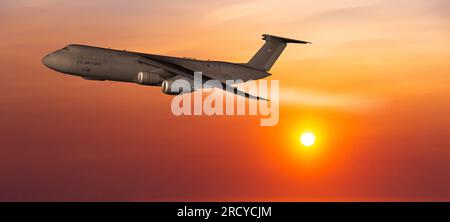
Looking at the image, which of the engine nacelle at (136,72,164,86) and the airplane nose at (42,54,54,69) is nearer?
the engine nacelle at (136,72,164,86)

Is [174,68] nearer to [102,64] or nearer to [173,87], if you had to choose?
[173,87]

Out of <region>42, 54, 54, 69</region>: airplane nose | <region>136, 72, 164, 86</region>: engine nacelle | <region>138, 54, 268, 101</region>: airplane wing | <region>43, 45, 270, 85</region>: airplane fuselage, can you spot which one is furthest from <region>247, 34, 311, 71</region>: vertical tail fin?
<region>42, 54, 54, 69</region>: airplane nose

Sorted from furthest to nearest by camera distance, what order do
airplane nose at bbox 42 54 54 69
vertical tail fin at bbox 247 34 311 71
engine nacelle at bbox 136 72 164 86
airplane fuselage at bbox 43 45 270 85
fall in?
vertical tail fin at bbox 247 34 311 71 < airplane nose at bbox 42 54 54 69 < engine nacelle at bbox 136 72 164 86 < airplane fuselage at bbox 43 45 270 85

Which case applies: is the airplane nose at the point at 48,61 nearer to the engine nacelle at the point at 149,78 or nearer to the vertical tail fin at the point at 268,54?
the engine nacelle at the point at 149,78

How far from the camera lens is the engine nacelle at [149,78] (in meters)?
56.9

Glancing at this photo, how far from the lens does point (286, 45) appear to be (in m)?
67.3

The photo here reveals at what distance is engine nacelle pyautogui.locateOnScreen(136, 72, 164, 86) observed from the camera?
187 ft

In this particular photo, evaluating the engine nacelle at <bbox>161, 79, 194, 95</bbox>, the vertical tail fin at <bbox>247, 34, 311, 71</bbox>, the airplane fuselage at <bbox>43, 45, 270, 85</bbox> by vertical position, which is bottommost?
the engine nacelle at <bbox>161, 79, 194, 95</bbox>

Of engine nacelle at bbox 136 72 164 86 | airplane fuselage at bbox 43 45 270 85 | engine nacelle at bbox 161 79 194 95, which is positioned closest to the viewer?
airplane fuselage at bbox 43 45 270 85

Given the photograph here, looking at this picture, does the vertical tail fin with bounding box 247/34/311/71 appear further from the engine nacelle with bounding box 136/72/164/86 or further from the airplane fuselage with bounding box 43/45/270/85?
the engine nacelle with bounding box 136/72/164/86

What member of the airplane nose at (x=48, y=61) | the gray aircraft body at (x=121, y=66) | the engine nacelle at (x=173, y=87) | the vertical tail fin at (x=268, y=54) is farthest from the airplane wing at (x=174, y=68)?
the vertical tail fin at (x=268, y=54)

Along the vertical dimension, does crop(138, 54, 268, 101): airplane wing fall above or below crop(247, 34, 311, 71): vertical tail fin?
below
